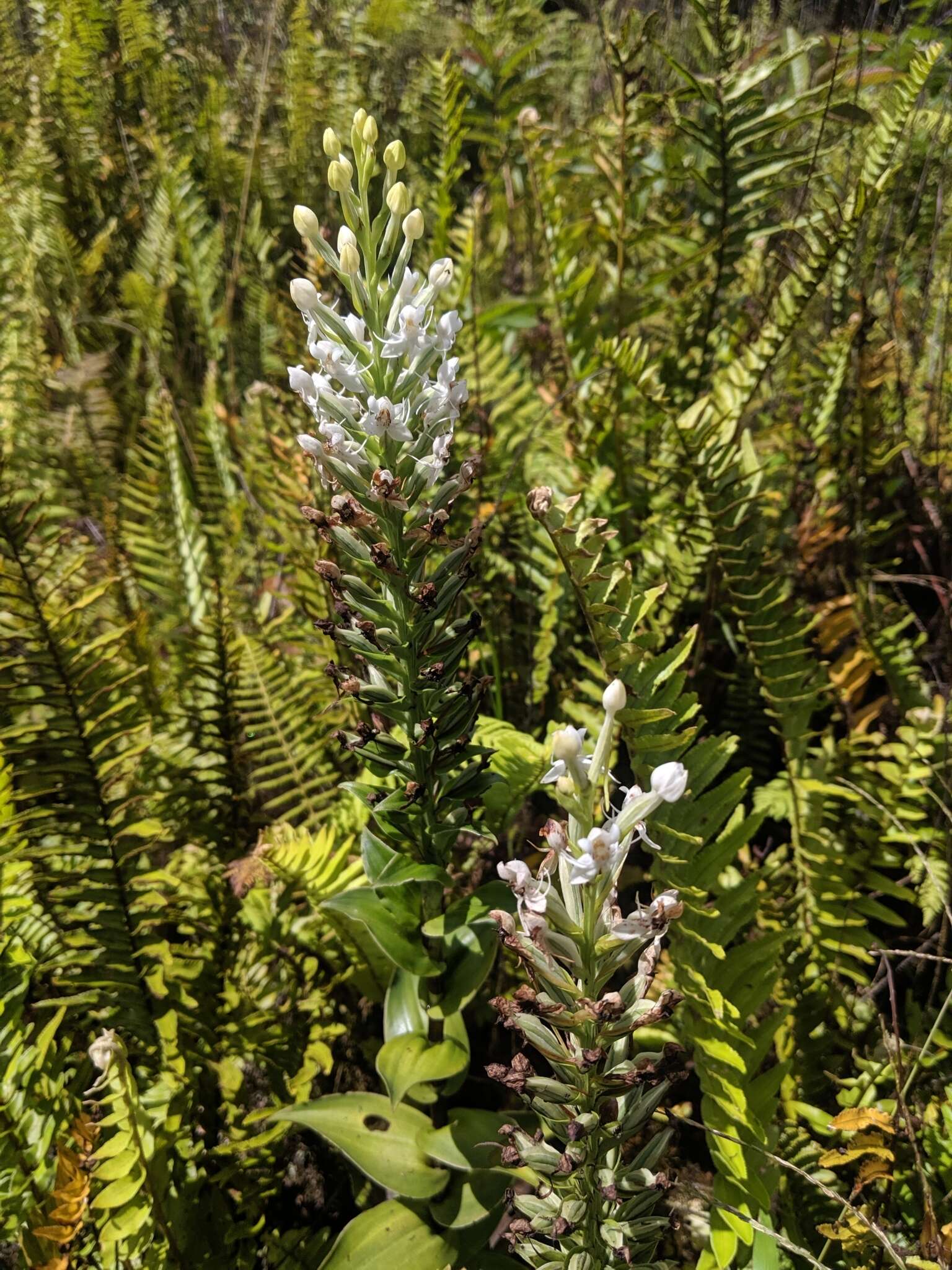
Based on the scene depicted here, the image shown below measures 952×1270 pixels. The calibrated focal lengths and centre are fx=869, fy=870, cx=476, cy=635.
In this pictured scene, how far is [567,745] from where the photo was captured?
935 millimetres

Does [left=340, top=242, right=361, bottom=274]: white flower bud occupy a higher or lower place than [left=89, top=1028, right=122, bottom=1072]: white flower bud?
higher

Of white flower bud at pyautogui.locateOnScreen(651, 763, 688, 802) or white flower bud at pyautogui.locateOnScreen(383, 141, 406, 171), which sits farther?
white flower bud at pyautogui.locateOnScreen(383, 141, 406, 171)

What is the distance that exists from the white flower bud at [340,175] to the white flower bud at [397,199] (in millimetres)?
60

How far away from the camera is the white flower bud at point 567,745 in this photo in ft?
3.04

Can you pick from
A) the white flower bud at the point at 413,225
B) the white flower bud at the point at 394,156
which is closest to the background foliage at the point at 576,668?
the white flower bud at the point at 413,225

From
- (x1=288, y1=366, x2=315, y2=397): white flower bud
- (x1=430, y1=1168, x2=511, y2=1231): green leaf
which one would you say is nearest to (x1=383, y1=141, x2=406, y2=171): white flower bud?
(x1=288, y1=366, x2=315, y2=397): white flower bud

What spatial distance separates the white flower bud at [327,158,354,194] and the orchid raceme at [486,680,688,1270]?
2.57 feet

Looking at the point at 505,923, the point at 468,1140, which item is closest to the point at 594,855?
the point at 505,923

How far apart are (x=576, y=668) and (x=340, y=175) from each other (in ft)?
5.13

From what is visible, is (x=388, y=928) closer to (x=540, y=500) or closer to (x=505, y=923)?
(x=505, y=923)

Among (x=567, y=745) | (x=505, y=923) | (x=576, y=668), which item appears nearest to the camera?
(x=567, y=745)

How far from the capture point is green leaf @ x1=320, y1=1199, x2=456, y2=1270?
136 cm

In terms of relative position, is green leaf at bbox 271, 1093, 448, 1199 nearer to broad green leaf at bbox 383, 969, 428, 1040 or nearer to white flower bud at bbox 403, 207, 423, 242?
broad green leaf at bbox 383, 969, 428, 1040

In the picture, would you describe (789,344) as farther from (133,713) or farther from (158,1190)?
(158,1190)
